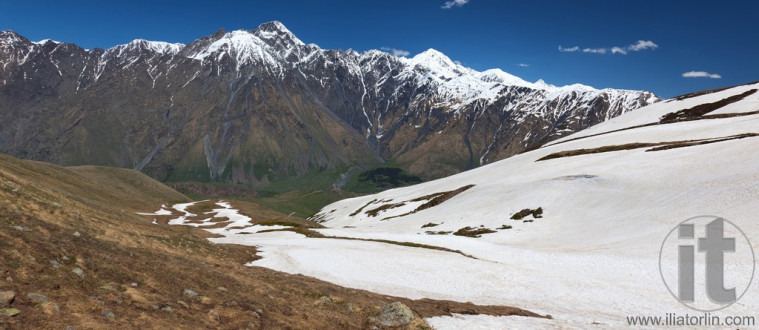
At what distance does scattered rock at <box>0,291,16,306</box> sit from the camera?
12297mm

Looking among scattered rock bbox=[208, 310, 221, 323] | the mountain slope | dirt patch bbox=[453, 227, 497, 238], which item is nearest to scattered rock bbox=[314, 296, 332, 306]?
the mountain slope

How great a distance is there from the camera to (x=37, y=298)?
13.2 m

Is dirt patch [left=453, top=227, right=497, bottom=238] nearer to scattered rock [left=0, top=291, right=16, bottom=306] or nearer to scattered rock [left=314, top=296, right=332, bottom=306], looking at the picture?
scattered rock [left=314, top=296, right=332, bottom=306]

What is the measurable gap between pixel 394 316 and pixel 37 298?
1325 cm

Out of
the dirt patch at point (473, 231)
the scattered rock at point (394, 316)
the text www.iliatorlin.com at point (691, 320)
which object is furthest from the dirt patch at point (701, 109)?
the scattered rock at point (394, 316)

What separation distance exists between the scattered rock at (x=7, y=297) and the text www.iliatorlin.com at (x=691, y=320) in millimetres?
26853

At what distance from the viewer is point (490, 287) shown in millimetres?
31297

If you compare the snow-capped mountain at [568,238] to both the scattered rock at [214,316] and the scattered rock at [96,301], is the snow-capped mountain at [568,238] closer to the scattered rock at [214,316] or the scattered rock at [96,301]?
the scattered rock at [214,316]

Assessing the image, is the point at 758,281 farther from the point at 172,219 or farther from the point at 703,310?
the point at 172,219

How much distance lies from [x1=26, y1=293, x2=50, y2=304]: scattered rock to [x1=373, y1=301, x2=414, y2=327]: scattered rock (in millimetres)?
12370

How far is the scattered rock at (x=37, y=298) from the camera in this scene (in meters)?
13.1

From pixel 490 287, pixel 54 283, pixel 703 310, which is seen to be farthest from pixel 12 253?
pixel 703 310

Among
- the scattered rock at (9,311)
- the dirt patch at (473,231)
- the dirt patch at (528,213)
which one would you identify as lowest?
the scattered rock at (9,311)

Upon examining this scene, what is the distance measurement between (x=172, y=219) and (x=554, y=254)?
316ft
